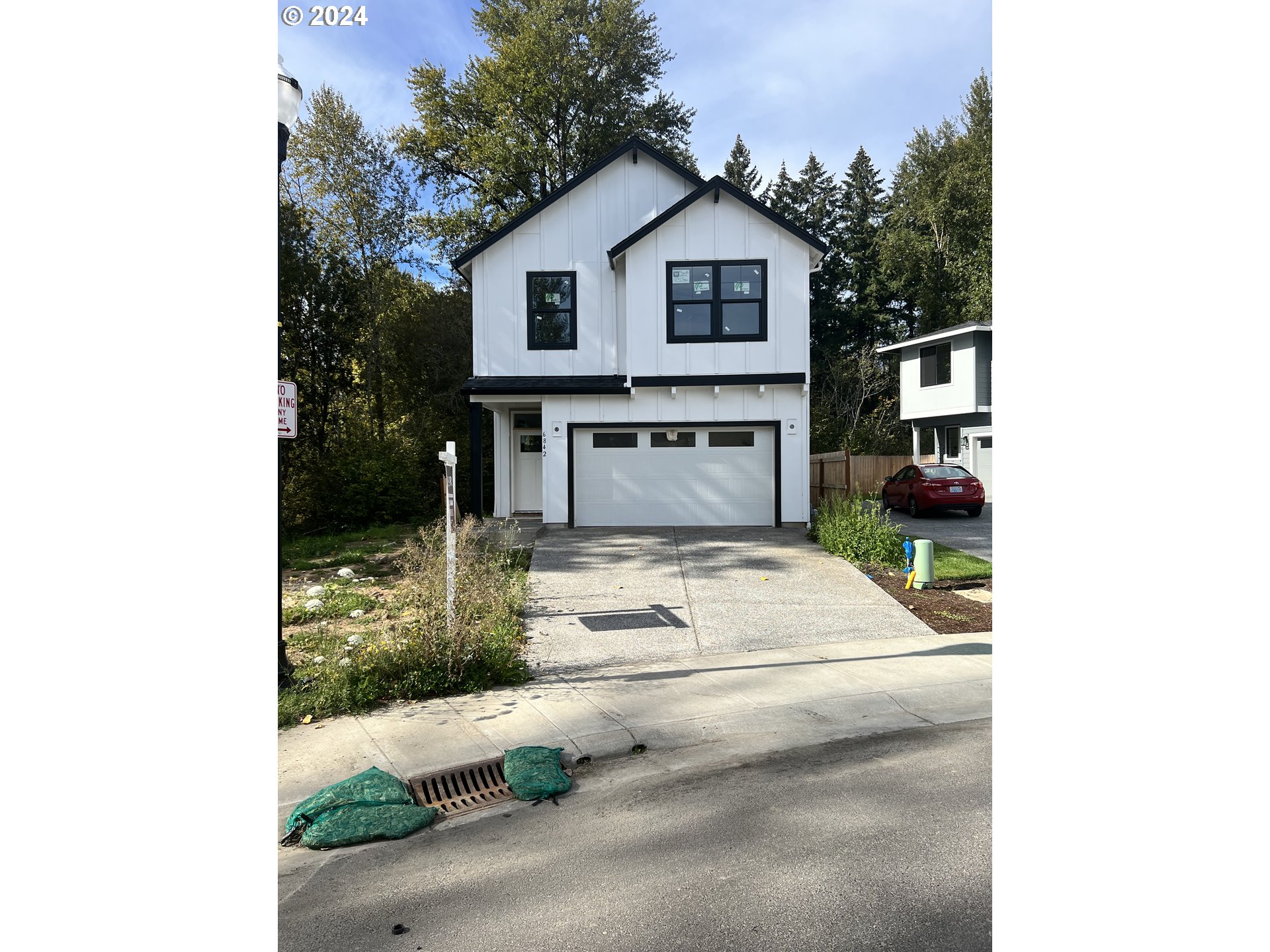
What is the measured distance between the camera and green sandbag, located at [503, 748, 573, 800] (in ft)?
13.6

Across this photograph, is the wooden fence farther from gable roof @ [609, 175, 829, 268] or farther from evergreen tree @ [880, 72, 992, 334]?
evergreen tree @ [880, 72, 992, 334]

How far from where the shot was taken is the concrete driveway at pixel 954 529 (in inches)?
532

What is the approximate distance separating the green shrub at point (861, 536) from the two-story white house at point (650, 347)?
2.13 metres

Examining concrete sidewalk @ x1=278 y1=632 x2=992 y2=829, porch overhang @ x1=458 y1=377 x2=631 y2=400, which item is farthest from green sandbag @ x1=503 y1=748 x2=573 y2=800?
porch overhang @ x1=458 y1=377 x2=631 y2=400

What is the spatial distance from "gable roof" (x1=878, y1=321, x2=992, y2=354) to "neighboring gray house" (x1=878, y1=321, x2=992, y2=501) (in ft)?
0.07

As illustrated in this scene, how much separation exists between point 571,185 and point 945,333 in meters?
13.9
